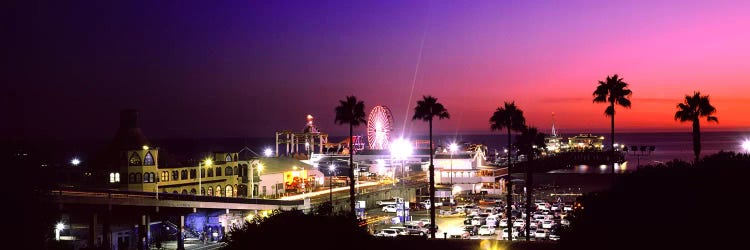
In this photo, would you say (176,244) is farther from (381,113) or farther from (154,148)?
(381,113)

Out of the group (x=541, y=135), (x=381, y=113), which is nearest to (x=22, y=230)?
(x=541, y=135)

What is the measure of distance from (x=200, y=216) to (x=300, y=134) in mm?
97657

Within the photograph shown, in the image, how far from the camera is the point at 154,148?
73000mm

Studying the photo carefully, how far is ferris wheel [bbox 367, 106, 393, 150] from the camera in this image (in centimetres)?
14038

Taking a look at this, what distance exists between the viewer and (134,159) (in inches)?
2810

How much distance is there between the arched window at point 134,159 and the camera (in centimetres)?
7131

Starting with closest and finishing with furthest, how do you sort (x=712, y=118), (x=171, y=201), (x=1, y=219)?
1. (x=1, y=219)
2. (x=712, y=118)
3. (x=171, y=201)

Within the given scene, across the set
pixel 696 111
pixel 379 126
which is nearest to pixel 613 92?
pixel 696 111

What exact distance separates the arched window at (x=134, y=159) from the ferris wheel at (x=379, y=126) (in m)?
70.8

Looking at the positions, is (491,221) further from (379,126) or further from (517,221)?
(379,126)

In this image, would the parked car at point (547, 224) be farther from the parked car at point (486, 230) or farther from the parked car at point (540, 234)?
the parked car at point (540, 234)

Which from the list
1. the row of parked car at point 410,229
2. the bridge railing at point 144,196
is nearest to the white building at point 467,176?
the row of parked car at point 410,229

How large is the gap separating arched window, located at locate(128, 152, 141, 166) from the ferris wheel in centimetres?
7078

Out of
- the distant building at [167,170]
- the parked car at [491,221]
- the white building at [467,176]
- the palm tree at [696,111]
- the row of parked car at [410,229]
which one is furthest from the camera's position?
the white building at [467,176]
